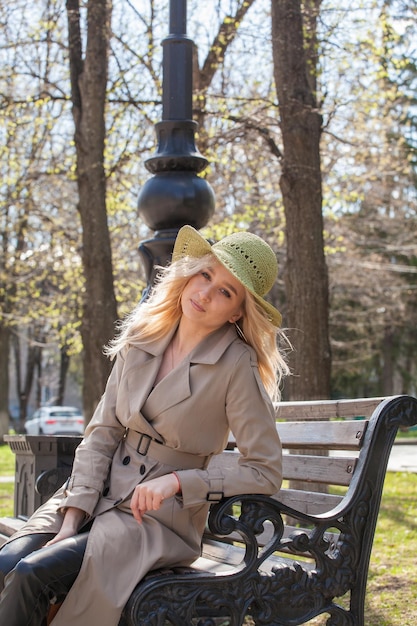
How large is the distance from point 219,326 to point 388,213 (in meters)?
30.7

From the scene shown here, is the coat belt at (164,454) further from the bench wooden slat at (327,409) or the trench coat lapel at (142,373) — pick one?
the bench wooden slat at (327,409)

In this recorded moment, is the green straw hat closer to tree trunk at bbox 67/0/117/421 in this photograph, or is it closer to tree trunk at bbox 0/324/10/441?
tree trunk at bbox 67/0/117/421

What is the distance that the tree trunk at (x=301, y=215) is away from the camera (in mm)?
8438

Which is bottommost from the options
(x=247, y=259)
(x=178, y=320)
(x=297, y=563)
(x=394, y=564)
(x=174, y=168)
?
(x=394, y=564)

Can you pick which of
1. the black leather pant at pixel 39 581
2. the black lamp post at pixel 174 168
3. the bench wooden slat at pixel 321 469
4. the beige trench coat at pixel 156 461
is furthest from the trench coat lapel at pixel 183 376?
the black lamp post at pixel 174 168

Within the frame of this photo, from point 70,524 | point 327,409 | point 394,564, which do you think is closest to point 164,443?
point 70,524

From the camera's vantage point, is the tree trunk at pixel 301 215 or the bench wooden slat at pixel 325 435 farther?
the tree trunk at pixel 301 215

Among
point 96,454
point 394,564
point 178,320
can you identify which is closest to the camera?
point 96,454

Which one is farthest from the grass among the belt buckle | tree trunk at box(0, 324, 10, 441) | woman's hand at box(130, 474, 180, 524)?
tree trunk at box(0, 324, 10, 441)

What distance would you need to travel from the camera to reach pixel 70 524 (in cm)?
331

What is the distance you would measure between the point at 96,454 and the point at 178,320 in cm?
59

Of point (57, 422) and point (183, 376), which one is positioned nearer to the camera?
point (183, 376)

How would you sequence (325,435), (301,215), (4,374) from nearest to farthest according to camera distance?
(325,435) < (301,215) < (4,374)

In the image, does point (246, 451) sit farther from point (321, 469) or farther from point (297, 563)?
point (321, 469)
